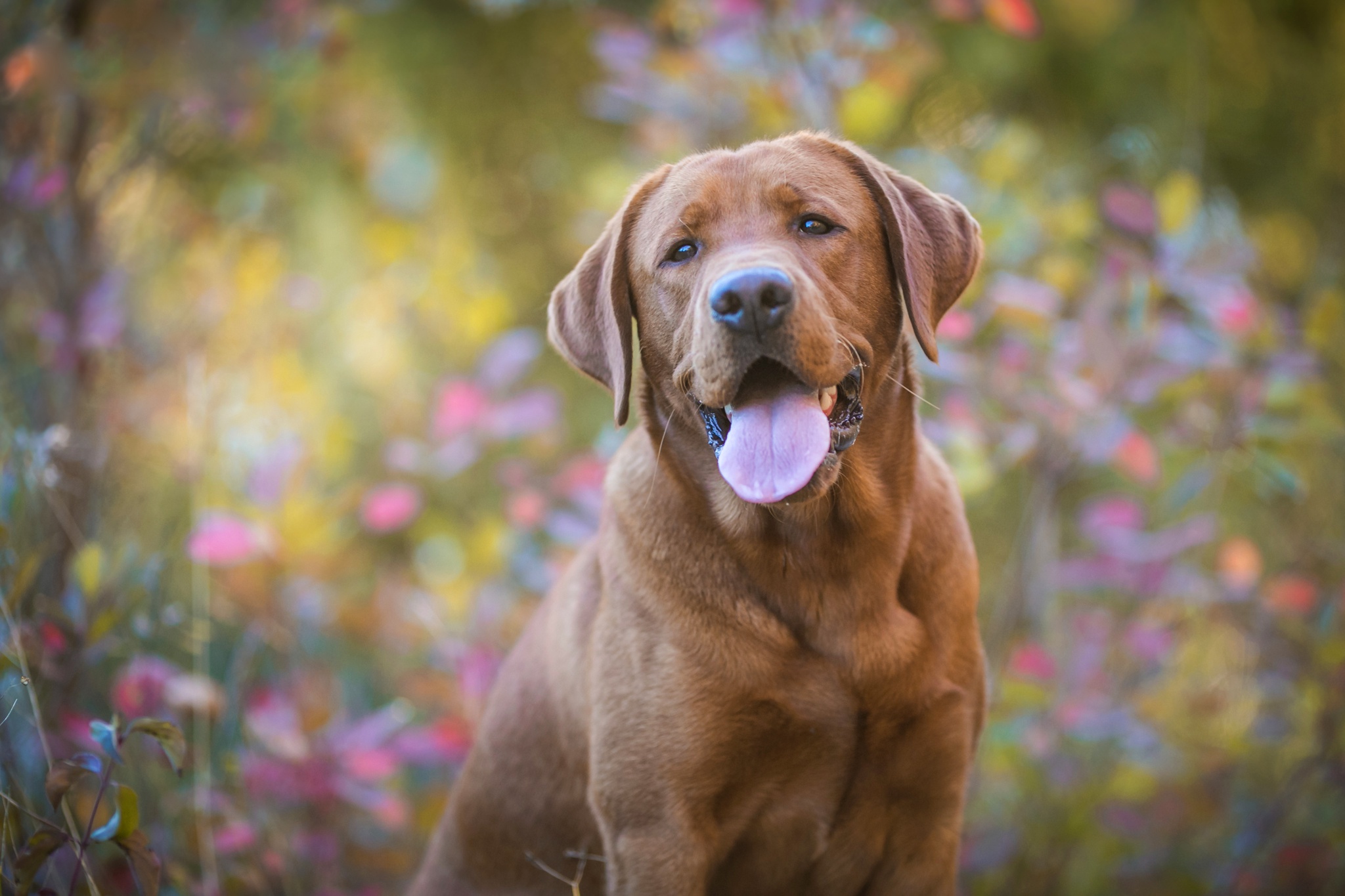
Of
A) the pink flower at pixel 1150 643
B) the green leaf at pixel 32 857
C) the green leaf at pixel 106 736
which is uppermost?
the green leaf at pixel 106 736

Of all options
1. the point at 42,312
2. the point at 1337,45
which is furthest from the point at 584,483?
the point at 1337,45

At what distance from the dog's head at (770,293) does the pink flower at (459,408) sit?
4.15 feet

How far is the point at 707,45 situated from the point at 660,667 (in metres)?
2.12

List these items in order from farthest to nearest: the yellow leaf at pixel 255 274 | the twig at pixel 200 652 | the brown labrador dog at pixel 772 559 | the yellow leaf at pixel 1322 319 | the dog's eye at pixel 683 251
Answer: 1. the yellow leaf at pixel 255 274
2. the yellow leaf at pixel 1322 319
3. the twig at pixel 200 652
4. the dog's eye at pixel 683 251
5. the brown labrador dog at pixel 772 559

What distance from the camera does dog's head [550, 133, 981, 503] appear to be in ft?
6.54

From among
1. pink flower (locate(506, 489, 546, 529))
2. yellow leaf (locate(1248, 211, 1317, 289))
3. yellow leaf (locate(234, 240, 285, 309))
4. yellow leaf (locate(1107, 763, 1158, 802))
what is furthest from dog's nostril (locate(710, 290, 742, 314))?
yellow leaf (locate(1248, 211, 1317, 289))

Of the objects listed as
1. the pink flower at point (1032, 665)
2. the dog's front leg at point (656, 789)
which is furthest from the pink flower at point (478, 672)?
the pink flower at point (1032, 665)

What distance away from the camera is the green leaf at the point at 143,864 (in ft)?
5.85

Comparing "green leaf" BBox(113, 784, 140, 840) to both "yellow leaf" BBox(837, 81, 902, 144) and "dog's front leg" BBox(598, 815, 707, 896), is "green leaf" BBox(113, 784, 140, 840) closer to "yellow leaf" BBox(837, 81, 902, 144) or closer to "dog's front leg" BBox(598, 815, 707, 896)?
"dog's front leg" BBox(598, 815, 707, 896)

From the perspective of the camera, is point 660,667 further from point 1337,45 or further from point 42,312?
point 1337,45

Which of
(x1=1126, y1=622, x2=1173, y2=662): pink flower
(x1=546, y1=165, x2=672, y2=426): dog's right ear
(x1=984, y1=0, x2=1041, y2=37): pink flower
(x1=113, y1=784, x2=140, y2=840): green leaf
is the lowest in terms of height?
(x1=1126, y1=622, x2=1173, y2=662): pink flower

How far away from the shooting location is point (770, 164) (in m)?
2.27

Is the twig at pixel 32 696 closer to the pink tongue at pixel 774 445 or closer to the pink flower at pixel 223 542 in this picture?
the pink flower at pixel 223 542

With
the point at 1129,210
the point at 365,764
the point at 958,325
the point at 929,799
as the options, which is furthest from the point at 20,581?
the point at 1129,210
